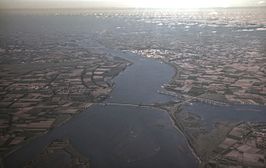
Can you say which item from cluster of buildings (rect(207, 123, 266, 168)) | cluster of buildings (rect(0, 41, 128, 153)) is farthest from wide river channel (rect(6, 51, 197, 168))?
cluster of buildings (rect(207, 123, 266, 168))

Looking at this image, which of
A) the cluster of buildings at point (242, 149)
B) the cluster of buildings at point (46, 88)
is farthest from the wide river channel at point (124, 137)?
the cluster of buildings at point (242, 149)

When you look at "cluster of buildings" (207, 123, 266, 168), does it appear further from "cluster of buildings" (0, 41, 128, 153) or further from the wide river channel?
"cluster of buildings" (0, 41, 128, 153)

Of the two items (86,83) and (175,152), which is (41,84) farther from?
(175,152)

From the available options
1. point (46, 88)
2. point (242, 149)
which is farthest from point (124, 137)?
point (46, 88)

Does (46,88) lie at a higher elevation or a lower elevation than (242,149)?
lower

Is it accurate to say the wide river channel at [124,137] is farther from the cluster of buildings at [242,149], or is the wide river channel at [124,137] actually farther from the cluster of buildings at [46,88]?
the cluster of buildings at [242,149]

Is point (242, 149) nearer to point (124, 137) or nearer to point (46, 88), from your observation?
point (124, 137)
